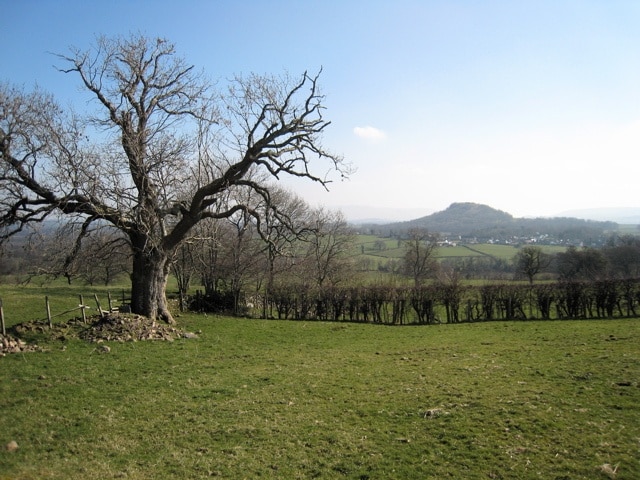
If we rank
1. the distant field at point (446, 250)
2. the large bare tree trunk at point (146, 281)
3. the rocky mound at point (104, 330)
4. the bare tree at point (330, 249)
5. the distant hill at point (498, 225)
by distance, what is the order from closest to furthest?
1. the rocky mound at point (104, 330)
2. the large bare tree trunk at point (146, 281)
3. the bare tree at point (330, 249)
4. the distant field at point (446, 250)
5. the distant hill at point (498, 225)

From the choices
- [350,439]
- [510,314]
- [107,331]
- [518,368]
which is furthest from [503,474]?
[510,314]

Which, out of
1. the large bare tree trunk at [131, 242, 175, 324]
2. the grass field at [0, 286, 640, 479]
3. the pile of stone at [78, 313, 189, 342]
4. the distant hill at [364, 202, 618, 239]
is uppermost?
the distant hill at [364, 202, 618, 239]

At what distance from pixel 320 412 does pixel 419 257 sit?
48278mm

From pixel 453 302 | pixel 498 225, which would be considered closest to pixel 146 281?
pixel 453 302

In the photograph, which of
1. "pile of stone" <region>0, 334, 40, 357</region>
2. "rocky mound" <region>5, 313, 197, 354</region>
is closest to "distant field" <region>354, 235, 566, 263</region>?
"rocky mound" <region>5, 313, 197, 354</region>

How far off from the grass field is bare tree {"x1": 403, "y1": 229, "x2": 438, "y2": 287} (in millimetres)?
37822

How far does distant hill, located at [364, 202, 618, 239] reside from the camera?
4379 inches

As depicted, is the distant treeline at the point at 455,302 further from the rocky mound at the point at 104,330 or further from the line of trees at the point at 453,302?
the rocky mound at the point at 104,330

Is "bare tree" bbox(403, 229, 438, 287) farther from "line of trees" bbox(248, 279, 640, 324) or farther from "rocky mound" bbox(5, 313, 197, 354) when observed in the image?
"rocky mound" bbox(5, 313, 197, 354)

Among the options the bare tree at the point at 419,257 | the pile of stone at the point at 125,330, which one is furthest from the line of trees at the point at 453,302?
the bare tree at the point at 419,257

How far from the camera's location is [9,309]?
2206cm

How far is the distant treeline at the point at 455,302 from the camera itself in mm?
24828

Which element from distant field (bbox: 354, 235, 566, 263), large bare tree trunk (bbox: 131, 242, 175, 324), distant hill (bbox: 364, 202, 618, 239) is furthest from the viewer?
distant hill (bbox: 364, 202, 618, 239)

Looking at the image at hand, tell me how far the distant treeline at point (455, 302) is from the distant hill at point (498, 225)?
84293 millimetres
